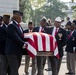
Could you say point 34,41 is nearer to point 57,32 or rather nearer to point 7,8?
point 57,32

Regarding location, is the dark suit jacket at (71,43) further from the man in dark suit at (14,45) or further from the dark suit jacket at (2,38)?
the man in dark suit at (14,45)

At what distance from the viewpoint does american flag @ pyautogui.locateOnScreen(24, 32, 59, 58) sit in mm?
8680

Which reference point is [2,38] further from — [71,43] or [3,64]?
[71,43]

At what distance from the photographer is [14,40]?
839cm

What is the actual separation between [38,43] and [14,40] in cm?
81

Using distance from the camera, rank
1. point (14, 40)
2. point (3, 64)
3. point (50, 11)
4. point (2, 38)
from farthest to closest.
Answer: point (50, 11) < point (3, 64) < point (2, 38) < point (14, 40)

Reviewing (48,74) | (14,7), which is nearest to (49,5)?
(14,7)

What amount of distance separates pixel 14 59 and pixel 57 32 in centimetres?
227

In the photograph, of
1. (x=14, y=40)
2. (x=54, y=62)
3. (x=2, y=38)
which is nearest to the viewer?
(x=14, y=40)

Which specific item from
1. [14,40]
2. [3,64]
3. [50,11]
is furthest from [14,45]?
[50,11]

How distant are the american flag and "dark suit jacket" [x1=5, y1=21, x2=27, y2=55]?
27 cm

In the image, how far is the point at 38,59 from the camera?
10.1 metres

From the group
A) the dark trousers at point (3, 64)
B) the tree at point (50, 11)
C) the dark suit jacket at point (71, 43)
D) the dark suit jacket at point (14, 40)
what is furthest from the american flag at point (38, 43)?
the tree at point (50, 11)

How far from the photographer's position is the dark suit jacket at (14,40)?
8.36 meters
